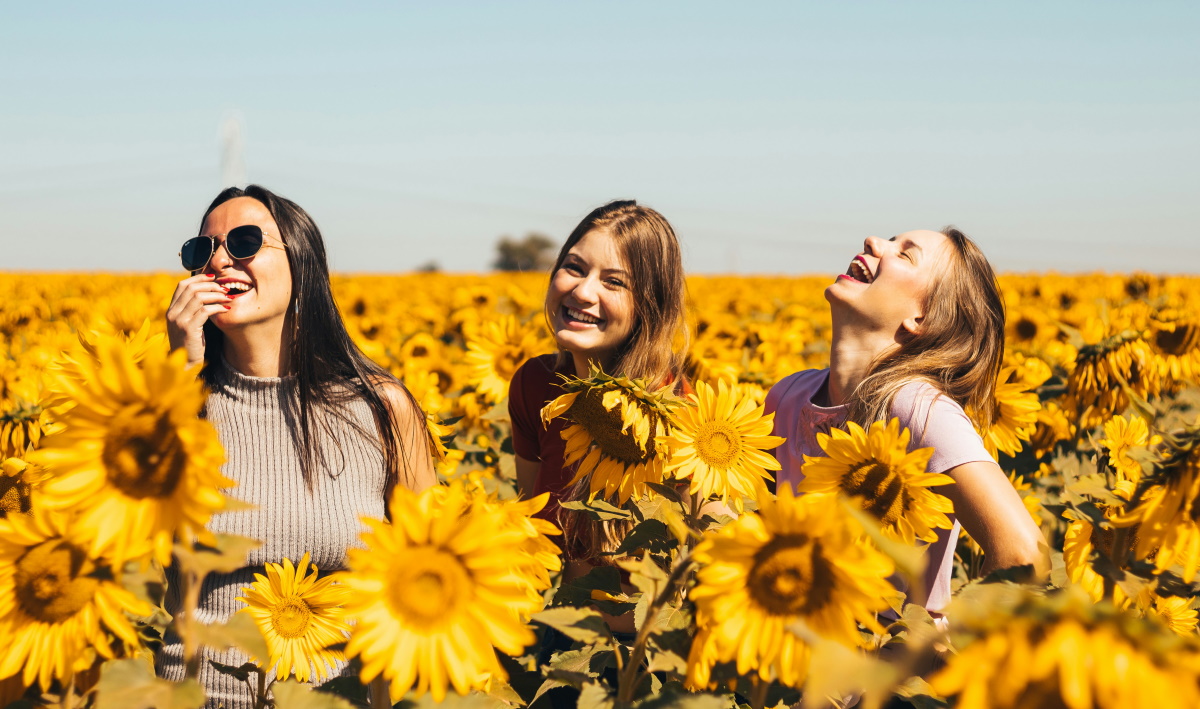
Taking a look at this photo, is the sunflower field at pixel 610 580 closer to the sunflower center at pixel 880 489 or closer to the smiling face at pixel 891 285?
the sunflower center at pixel 880 489

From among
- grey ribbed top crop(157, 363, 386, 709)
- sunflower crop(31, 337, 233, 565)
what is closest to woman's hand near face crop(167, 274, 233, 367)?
grey ribbed top crop(157, 363, 386, 709)

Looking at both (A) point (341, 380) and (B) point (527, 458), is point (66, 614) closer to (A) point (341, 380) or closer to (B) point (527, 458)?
(A) point (341, 380)

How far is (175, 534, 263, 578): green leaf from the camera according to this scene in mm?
1108

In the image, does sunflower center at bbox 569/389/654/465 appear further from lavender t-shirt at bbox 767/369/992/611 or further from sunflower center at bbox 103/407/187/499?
sunflower center at bbox 103/407/187/499

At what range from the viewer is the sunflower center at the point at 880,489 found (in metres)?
1.82

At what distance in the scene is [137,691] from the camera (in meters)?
1.19

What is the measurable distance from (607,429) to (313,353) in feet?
3.60

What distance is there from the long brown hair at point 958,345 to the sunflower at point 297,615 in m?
1.47

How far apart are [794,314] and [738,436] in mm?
7828

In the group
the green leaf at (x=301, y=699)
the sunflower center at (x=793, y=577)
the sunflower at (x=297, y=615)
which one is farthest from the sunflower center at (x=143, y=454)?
the sunflower at (x=297, y=615)

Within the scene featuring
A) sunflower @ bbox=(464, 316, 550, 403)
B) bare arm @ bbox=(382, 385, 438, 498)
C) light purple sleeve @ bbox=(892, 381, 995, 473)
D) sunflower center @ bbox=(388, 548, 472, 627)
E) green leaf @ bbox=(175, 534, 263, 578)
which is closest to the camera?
green leaf @ bbox=(175, 534, 263, 578)

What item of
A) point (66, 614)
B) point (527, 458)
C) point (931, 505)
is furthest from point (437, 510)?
point (527, 458)

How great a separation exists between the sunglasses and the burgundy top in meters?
1.06

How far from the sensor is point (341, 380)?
2.83m
